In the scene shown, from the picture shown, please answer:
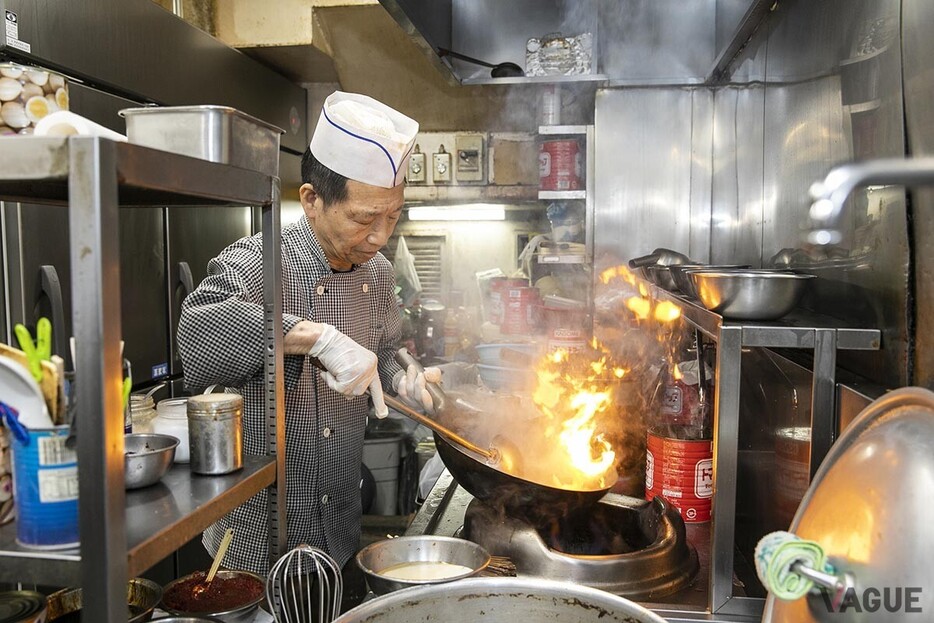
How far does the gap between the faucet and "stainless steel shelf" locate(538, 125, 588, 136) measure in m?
3.35

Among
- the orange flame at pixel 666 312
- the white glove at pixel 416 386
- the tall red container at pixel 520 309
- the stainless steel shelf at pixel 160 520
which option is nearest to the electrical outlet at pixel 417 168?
the tall red container at pixel 520 309

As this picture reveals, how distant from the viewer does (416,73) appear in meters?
5.00

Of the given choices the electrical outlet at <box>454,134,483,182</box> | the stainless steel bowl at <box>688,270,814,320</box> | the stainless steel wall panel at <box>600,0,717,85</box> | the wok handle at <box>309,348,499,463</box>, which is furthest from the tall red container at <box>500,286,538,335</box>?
the stainless steel bowl at <box>688,270,814,320</box>

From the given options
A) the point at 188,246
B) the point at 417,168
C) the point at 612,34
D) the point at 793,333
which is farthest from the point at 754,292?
the point at 417,168

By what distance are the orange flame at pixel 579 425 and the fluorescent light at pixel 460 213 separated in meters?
2.25

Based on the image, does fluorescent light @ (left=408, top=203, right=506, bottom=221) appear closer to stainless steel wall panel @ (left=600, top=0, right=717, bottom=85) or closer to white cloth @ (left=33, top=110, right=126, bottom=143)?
stainless steel wall panel @ (left=600, top=0, right=717, bottom=85)

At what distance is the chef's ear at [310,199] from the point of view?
2182 mm

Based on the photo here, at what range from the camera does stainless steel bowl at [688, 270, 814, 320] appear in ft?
4.76

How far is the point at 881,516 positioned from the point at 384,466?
12.4ft

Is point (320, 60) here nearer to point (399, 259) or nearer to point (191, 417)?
point (399, 259)

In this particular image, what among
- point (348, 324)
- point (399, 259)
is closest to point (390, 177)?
point (348, 324)

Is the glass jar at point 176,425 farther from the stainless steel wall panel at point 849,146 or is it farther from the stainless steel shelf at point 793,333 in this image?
the stainless steel wall panel at point 849,146

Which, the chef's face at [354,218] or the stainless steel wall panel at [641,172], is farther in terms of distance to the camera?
the stainless steel wall panel at [641,172]

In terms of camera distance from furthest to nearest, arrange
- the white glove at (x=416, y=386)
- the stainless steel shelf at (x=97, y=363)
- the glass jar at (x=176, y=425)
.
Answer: the white glove at (x=416, y=386), the glass jar at (x=176, y=425), the stainless steel shelf at (x=97, y=363)
